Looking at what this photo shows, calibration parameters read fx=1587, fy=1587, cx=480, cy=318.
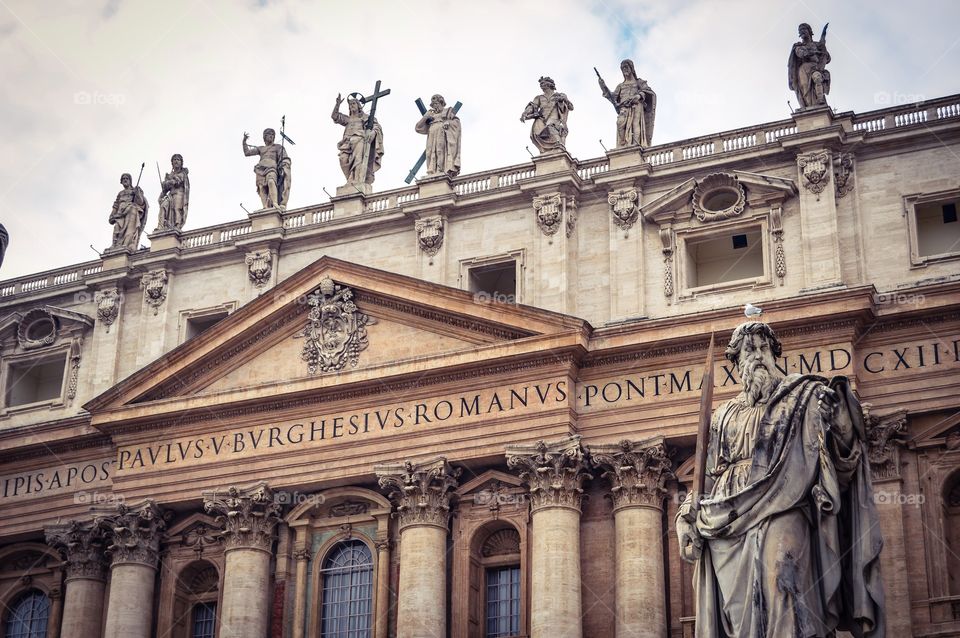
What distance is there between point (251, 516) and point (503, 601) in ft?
18.8

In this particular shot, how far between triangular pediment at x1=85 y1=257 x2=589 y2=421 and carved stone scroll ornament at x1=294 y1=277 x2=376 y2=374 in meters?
0.02

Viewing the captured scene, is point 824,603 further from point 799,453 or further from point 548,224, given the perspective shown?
point 548,224

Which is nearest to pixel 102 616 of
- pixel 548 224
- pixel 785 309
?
pixel 548 224

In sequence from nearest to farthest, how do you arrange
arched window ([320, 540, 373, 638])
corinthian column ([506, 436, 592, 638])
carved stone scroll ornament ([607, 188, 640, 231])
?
1. corinthian column ([506, 436, 592, 638])
2. arched window ([320, 540, 373, 638])
3. carved stone scroll ornament ([607, 188, 640, 231])

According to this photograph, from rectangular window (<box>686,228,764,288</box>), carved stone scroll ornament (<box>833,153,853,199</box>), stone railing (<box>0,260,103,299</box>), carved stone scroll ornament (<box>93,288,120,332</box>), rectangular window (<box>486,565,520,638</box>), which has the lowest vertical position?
rectangular window (<box>486,565,520,638</box>)

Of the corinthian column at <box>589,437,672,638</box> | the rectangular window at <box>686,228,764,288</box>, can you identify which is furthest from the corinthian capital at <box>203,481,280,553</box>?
the rectangular window at <box>686,228,764,288</box>

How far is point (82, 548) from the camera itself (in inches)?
1416

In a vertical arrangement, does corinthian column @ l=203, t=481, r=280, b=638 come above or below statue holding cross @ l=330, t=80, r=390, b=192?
→ below

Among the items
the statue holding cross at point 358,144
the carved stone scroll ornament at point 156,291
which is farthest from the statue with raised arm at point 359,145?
the carved stone scroll ornament at point 156,291

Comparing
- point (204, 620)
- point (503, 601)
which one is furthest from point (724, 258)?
point (204, 620)

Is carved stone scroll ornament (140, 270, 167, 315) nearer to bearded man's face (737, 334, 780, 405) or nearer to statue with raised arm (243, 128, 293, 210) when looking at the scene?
statue with raised arm (243, 128, 293, 210)

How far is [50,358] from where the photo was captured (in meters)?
39.5

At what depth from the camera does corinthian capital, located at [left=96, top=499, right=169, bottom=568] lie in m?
34.8

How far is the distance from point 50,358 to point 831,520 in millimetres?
31554
